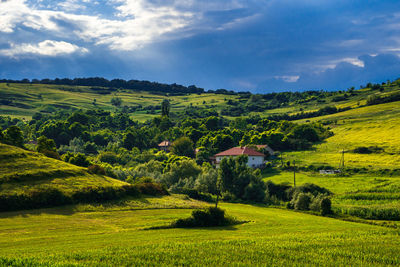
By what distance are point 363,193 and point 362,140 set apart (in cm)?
6389

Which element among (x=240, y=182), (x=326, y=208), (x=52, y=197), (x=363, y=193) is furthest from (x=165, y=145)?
(x=52, y=197)

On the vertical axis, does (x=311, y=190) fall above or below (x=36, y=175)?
below

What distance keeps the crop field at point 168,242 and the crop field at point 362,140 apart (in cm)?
6134

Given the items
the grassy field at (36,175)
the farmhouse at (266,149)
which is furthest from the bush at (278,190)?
the farmhouse at (266,149)

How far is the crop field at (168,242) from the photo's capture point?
30531 mm

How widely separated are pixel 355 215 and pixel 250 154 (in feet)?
210

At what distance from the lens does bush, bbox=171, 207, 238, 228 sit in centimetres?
4950

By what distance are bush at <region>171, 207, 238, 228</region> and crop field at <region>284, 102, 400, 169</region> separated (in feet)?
214

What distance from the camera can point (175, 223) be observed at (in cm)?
4916

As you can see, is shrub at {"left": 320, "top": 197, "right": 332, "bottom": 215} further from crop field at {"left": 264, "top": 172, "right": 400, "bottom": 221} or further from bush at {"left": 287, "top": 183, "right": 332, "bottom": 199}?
bush at {"left": 287, "top": 183, "right": 332, "bottom": 199}

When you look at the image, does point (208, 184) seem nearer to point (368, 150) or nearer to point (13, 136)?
point (13, 136)

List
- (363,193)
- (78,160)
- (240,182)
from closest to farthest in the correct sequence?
(363,193) < (78,160) < (240,182)

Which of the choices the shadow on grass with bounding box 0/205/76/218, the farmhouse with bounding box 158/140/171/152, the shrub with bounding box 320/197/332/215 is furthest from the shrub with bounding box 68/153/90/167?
the farmhouse with bounding box 158/140/171/152

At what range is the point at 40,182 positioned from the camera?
193 ft
